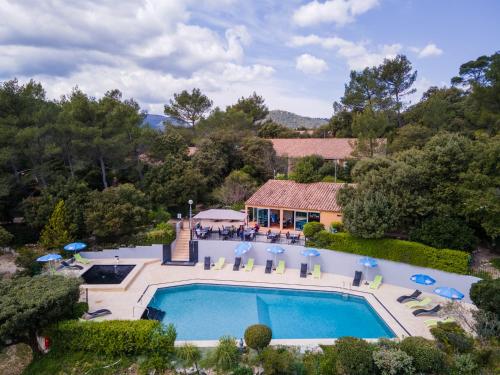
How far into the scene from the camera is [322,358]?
13.3 m

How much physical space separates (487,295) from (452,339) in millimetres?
2977

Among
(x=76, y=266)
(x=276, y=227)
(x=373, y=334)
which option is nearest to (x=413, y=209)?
(x=373, y=334)

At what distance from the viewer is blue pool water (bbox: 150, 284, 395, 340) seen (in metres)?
16.6

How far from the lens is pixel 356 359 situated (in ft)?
39.2

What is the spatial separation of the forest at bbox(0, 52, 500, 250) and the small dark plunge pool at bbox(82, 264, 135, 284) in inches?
105

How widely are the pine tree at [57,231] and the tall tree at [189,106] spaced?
3235cm

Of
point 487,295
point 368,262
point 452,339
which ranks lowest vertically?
point 452,339

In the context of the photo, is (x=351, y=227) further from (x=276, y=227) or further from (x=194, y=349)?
(x=194, y=349)

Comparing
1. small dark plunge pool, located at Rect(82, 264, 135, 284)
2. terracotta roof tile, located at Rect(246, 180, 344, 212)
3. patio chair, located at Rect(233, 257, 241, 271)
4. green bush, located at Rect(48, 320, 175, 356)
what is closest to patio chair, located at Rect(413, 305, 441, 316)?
terracotta roof tile, located at Rect(246, 180, 344, 212)

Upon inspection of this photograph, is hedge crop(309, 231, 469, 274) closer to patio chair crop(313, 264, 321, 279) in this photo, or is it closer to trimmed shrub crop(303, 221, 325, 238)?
trimmed shrub crop(303, 221, 325, 238)

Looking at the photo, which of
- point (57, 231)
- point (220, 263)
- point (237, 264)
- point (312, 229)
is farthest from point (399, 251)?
point (57, 231)

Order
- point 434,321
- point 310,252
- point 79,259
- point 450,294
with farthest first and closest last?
1. point 79,259
2. point 310,252
3. point 450,294
4. point 434,321

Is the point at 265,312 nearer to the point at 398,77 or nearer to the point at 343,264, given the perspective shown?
the point at 343,264

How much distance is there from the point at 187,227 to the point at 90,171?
11.6m
